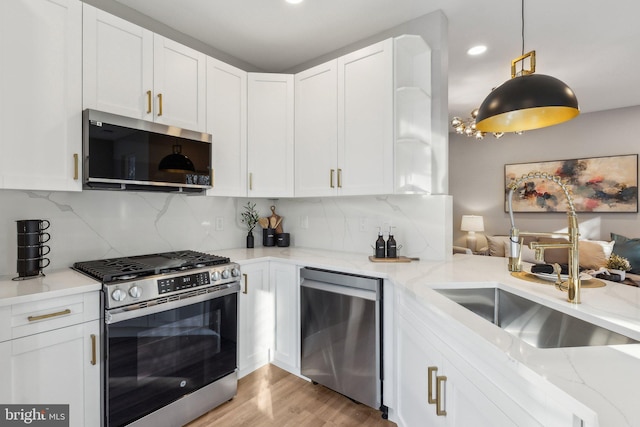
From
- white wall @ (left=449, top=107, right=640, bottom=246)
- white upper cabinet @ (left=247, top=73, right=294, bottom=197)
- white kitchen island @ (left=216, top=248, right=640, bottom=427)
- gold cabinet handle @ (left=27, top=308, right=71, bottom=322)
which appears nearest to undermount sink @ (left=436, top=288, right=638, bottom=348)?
white kitchen island @ (left=216, top=248, right=640, bottom=427)

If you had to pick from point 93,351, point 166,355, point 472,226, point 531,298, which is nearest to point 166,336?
point 166,355

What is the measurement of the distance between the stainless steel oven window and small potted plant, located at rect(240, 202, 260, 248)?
88 cm

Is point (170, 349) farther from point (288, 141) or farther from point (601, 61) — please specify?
point (601, 61)

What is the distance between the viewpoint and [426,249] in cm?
235

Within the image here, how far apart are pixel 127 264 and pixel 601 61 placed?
4399 millimetres

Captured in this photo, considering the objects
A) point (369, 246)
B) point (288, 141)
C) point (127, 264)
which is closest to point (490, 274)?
point (369, 246)

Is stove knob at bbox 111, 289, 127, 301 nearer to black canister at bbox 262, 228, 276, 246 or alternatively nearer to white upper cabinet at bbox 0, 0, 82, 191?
white upper cabinet at bbox 0, 0, 82, 191

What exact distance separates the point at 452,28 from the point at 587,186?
12.0ft

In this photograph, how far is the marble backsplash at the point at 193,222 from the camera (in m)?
1.91

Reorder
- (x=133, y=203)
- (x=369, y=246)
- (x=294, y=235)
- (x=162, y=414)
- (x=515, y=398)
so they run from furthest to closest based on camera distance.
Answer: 1. (x=294, y=235)
2. (x=369, y=246)
3. (x=133, y=203)
4. (x=162, y=414)
5. (x=515, y=398)

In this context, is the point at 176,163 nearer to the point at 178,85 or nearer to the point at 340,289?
the point at 178,85

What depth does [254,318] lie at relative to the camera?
7.86 feet

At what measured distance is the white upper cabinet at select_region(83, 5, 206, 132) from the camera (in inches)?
70.9

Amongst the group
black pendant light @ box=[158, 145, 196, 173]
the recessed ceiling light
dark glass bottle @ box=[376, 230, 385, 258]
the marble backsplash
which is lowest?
dark glass bottle @ box=[376, 230, 385, 258]
